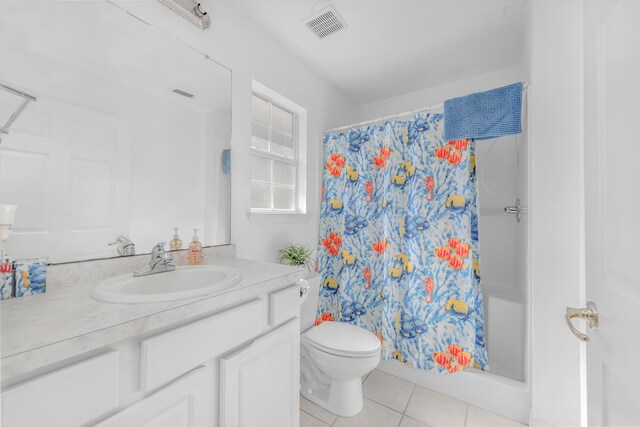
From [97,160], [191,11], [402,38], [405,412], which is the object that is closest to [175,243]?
[97,160]

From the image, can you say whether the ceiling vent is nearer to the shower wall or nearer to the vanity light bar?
the vanity light bar

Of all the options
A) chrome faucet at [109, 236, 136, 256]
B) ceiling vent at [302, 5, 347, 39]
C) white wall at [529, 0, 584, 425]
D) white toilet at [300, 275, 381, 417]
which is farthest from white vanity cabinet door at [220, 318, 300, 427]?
ceiling vent at [302, 5, 347, 39]

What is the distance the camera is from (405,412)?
1.51 m

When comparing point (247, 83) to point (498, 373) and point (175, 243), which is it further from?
point (498, 373)

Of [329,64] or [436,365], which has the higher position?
[329,64]

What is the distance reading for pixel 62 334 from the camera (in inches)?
20.4

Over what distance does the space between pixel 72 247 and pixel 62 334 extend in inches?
24.3

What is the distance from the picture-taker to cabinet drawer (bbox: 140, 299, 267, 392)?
0.63 m

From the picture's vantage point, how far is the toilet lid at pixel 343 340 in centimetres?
141

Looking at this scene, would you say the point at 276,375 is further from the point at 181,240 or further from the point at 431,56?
the point at 431,56

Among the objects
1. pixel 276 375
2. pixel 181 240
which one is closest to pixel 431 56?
pixel 181 240

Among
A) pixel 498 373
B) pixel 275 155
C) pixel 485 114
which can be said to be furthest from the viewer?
pixel 275 155

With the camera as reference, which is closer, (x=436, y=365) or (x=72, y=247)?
(x=72, y=247)

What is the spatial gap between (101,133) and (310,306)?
156 cm
